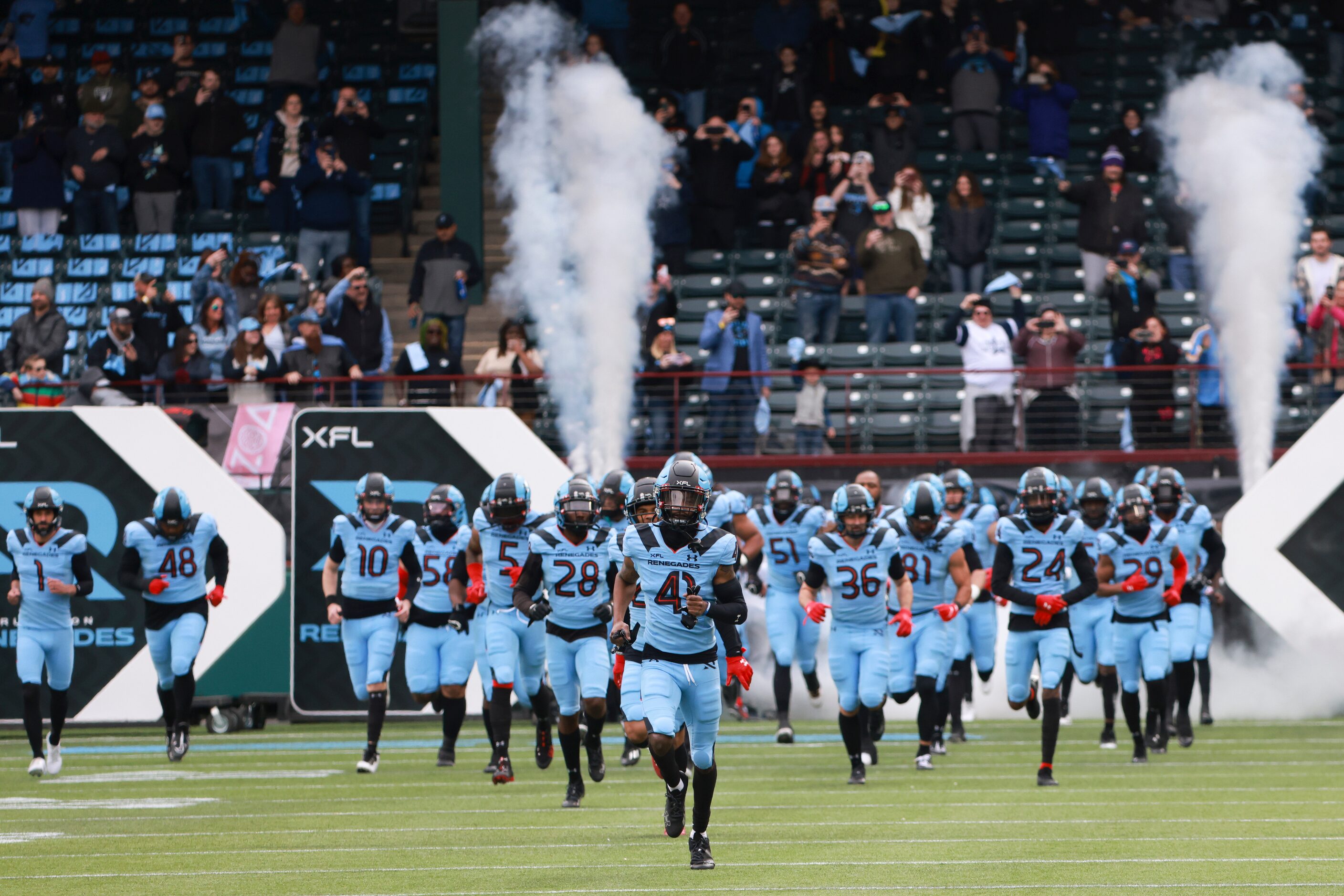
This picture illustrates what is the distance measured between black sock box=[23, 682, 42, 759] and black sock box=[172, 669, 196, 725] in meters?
0.99

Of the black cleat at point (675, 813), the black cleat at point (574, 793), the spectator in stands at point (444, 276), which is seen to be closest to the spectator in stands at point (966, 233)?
the spectator in stands at point (444, 276)

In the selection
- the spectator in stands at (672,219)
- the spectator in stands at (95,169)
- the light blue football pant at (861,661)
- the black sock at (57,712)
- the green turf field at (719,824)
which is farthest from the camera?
the spectator in stands at (95,169)

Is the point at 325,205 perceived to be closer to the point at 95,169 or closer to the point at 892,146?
the point at 95,169

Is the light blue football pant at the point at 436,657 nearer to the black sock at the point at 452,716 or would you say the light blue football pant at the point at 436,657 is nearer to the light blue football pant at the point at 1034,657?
the black sock at the point at 452,716

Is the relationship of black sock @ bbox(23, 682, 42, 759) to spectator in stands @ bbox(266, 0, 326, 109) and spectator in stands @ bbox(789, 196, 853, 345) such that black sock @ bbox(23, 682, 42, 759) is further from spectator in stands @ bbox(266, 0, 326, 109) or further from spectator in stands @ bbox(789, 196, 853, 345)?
spectator in stands @ bbox(266, 0, 326, 109)

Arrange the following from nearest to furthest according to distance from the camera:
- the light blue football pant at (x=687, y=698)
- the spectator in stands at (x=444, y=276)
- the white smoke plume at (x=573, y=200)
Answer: the light blue football pant at (x=687, y=698) → the white smoke plume at (x=573, y=200) → the spectator in stands at (x=444, y=276)

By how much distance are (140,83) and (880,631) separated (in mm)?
13676

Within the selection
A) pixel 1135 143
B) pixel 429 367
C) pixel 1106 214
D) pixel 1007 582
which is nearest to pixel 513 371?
pixel 429 367

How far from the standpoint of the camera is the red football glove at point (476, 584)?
13.0 m

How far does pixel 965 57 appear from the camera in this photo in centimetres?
2189

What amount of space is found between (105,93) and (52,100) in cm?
84

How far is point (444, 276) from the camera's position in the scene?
1898cm

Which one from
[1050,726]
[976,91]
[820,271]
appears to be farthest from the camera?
[976,91]

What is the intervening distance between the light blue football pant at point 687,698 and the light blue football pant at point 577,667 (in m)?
2.57
